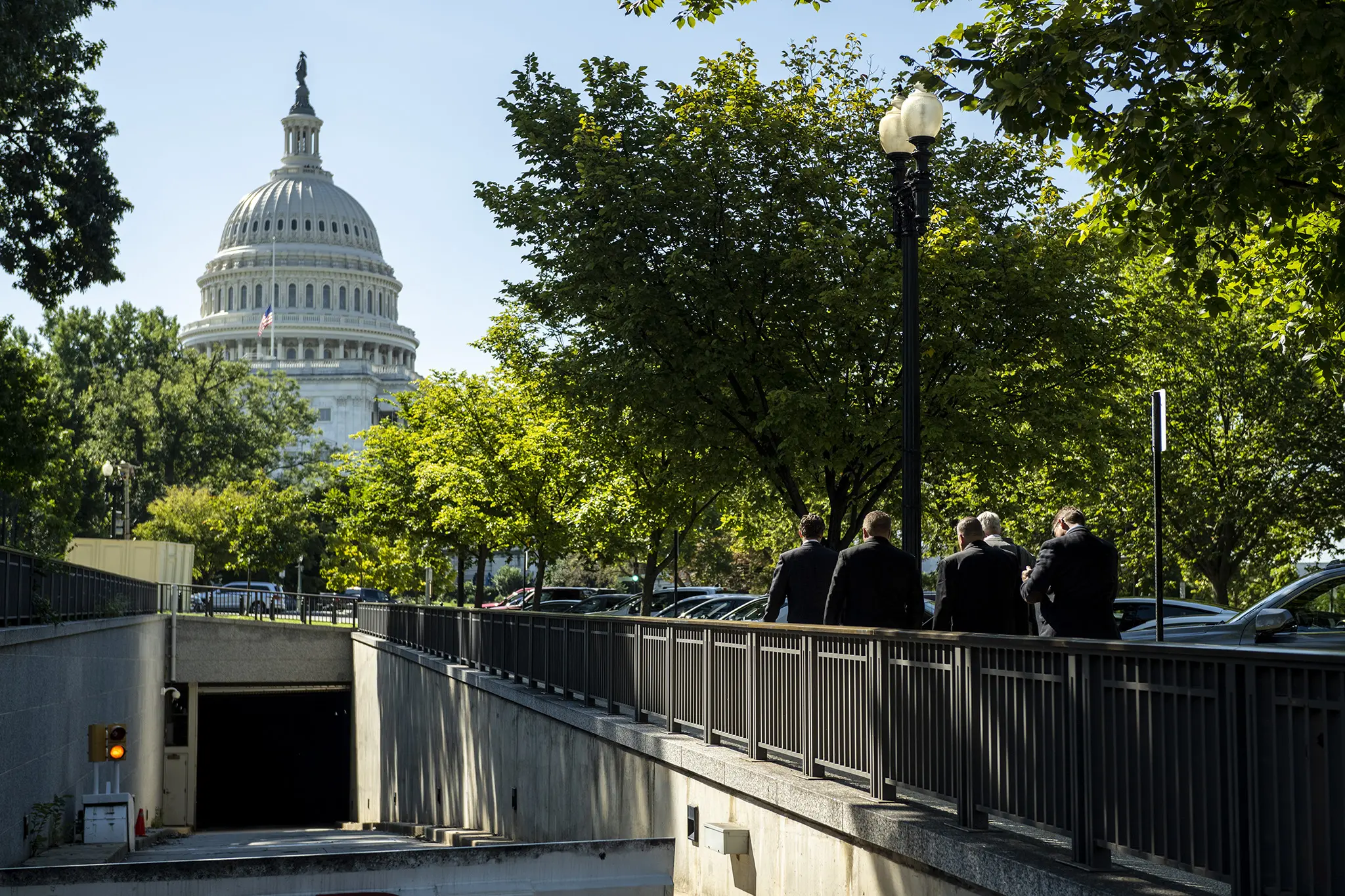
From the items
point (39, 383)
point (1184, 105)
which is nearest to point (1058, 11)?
point (1184, 105)

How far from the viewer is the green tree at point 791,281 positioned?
19.3 m

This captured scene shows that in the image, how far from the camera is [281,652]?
47.4 m

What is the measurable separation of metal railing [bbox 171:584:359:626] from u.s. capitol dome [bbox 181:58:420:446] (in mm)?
99295

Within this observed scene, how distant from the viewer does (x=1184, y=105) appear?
36.7 feet

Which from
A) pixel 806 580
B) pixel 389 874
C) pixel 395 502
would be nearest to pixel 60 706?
pixel 806 580

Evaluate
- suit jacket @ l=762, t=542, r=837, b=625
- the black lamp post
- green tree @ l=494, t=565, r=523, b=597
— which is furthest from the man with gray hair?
green tree @ l=494, t=565, r=523, b=597

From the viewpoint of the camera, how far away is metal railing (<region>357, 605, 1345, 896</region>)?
4973mm

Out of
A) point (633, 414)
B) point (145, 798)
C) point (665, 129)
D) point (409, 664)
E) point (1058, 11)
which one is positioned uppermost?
point (665, 129)

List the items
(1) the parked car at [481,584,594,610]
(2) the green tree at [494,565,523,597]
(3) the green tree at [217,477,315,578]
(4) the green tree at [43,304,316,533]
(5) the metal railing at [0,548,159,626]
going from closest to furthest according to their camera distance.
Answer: (5) the metal railing at [0,548,159,626] → (1) the parked car at [481,584,594,610] → (3) the green tree at [217,477,315,578] → (4) the green tree at [43,304,316,533] → (2) the green tree at [494,565,523,597]

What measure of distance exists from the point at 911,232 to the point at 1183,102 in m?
2.27

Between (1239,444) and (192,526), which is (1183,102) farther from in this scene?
(192,526)

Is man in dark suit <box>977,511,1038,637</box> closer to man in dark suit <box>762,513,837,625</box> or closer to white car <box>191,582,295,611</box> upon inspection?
man in dark suit <box>762,513,837,625</box>

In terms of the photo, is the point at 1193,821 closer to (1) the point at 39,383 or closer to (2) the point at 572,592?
(1) the point at 39,383

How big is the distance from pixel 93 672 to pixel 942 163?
15813mm
